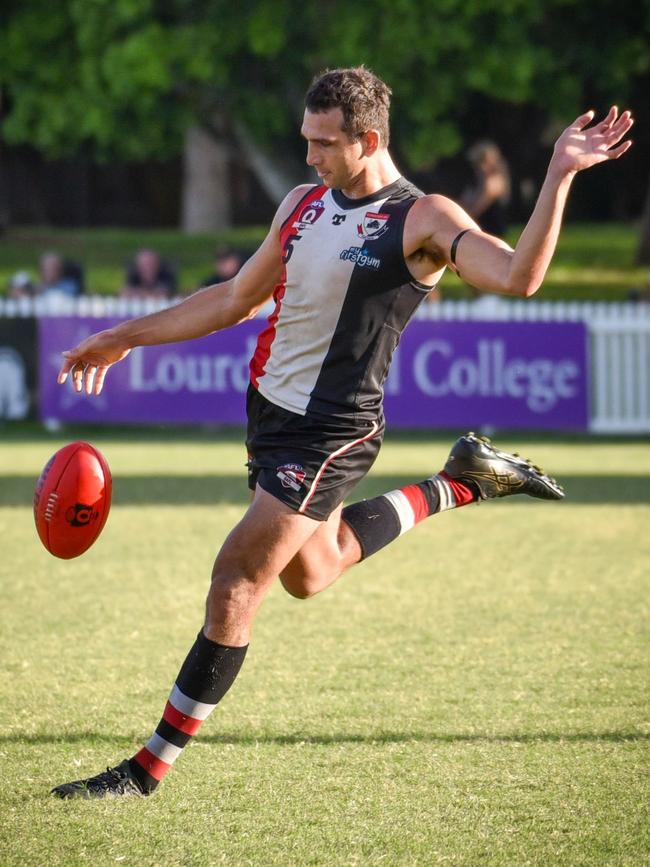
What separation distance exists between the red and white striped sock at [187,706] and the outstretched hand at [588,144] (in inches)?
70.9

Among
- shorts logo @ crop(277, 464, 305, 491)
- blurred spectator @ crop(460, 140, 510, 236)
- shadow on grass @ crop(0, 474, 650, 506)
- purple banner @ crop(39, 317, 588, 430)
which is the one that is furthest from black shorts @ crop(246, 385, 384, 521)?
blurred spectator @ crop(460, 140, 510, 236)

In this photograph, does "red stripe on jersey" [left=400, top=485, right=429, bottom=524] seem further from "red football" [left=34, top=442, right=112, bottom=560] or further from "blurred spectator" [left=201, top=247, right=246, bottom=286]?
"blurred spectator" [left=201, top=247, right=246, bottom=286]

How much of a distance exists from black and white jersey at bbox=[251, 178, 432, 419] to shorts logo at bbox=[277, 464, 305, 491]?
202mm

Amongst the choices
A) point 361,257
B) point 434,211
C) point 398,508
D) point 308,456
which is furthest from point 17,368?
point 434,211

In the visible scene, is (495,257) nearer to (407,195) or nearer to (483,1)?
(407,195)

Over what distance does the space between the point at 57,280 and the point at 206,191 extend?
14.4 m

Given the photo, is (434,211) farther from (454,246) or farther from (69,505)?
(69,505)

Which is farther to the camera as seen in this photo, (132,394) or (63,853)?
(132,394)

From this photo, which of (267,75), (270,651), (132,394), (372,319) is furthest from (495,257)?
(267,75)

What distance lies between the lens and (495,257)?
4.06 metres

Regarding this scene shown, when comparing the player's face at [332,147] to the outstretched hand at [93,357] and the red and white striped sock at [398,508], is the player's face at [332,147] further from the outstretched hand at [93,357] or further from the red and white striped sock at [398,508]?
the red and white striped sock at [398,508]

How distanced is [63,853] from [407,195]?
89.5 inches

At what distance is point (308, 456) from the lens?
4.46 metres

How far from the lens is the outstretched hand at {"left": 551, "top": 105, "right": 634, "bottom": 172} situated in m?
3.93
